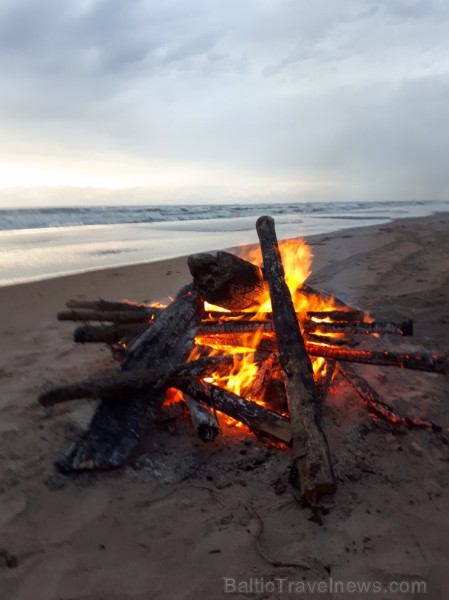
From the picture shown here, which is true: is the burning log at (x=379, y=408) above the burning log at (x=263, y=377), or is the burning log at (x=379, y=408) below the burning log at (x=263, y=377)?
below

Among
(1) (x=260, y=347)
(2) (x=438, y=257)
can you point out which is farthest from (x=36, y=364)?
(2) (x=438, y=257)

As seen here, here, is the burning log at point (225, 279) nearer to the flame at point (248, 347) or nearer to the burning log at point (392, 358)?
the flame at point (248, 347)

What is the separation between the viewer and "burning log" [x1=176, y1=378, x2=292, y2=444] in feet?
11.0

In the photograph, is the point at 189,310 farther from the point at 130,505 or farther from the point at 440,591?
the point at 440,591

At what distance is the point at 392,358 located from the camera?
4051 mm

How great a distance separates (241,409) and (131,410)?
0.93 m

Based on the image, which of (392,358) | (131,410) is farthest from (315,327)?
(131,410)

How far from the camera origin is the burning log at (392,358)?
13.0ft

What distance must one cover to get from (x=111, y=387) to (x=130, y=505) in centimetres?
91

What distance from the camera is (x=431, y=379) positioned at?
4961mm

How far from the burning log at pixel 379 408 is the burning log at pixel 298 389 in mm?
742

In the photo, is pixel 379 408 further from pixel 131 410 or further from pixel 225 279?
pixel 131 410

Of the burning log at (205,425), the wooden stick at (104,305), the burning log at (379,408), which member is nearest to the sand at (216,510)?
the burning log at (379,408)

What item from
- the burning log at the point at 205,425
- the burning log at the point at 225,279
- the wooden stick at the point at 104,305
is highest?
the burning log at the point at 225,279
